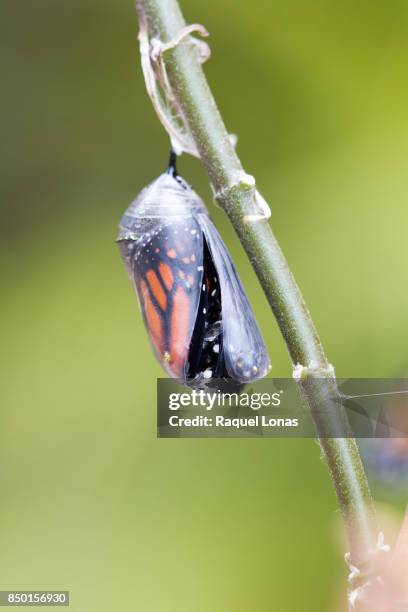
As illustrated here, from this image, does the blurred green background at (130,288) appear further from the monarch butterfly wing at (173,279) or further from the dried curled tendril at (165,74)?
the dried curled tendril at (165,74)

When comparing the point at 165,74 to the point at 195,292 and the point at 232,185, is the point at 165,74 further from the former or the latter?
the point at 195,292

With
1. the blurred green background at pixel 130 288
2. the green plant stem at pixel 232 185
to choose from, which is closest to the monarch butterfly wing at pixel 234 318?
the green plant stem at pixel 232 185

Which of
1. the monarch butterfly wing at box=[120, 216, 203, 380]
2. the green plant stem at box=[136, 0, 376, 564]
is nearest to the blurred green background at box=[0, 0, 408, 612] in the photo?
the monarch butterfly wing at box=[120, 216, 203, 380]

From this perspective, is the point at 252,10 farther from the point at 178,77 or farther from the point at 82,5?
the point at 178,77

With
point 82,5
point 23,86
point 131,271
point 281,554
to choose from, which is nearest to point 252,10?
point 82,5

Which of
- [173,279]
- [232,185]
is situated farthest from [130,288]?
[232,185]

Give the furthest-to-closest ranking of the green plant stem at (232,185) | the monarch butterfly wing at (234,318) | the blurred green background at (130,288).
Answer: the blurred green background at (130,288) → the monarch butterfly wing at (234,318) → the green plant stem at (232,185)

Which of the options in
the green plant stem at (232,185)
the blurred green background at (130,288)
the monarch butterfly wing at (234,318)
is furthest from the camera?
the blurred green background at (130,288)

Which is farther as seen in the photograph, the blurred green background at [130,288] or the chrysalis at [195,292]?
the blurred green background at [130,288]
